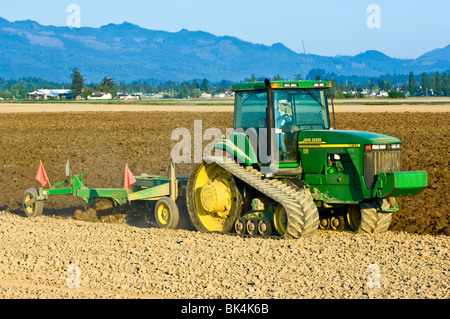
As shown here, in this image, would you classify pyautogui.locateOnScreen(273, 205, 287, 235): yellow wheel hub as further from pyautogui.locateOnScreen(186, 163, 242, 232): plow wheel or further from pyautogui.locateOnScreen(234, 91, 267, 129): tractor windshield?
pyautogui.locateOnScreen(234, 91, 267, 129): tractor windshield

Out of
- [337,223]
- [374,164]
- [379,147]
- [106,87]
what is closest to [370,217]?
[337,223]

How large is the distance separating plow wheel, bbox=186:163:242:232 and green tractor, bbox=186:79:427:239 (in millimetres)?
16

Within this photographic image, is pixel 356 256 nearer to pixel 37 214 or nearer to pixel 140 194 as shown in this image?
pixel 140 194

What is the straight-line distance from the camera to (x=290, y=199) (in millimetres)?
9555

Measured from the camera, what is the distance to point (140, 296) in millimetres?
7254

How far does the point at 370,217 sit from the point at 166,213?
11.6 ft

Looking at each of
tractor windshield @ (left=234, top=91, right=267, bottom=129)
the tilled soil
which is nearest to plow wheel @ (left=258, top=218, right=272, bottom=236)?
the tilled soil

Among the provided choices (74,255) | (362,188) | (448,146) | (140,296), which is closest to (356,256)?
(362,188)

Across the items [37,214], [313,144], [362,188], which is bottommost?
[37,214]

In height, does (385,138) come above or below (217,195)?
above

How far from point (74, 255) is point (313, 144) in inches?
152

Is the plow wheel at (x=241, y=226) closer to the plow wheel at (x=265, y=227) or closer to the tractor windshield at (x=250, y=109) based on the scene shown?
the plow wheel at (x=265, y=227)

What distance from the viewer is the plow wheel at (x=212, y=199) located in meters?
10.4

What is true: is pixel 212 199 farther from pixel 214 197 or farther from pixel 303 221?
pixel 303 221
